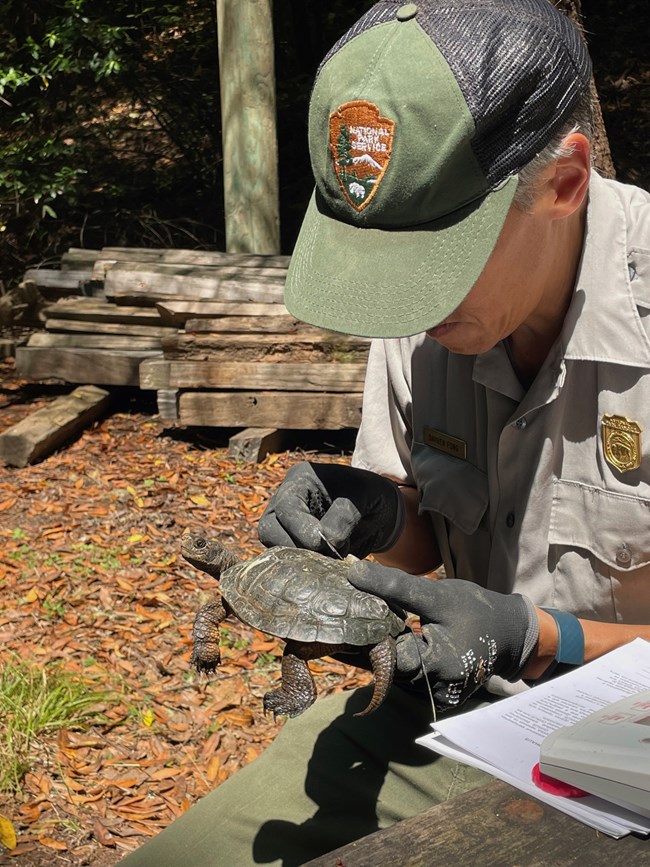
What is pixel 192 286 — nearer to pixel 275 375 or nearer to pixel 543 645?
pixel 275 375

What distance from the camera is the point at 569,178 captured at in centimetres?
184

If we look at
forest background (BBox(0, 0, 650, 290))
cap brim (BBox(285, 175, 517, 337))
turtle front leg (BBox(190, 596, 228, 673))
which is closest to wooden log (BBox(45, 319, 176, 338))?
forest background (BBox(0, 0, 650, 290))

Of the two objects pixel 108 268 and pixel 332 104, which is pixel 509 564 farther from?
pixel 108 268

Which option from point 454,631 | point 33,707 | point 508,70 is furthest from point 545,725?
point 33,707

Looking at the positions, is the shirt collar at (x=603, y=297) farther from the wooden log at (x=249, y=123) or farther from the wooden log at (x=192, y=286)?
the wooden log at (x=249, y=123)

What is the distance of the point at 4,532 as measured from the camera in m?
4.92

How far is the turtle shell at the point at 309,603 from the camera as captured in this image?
79.6 inches

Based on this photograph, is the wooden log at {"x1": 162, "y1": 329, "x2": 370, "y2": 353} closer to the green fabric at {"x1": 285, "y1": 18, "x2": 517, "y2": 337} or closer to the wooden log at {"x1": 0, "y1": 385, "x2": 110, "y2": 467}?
the wooden log at {"x1": 0, "y1": 385, "x2": 110, "y2": 467}

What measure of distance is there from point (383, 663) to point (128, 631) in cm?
249

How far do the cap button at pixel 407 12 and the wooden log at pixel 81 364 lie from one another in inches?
186

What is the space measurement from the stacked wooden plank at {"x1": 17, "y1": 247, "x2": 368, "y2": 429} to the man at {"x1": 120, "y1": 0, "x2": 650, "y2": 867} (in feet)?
10.3

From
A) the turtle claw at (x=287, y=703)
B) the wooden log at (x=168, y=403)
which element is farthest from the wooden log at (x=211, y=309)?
the turtle claw at (x=287, y=703)

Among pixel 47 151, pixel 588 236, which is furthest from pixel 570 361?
pixel 47 151

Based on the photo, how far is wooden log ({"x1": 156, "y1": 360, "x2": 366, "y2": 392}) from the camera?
5.76 meters
